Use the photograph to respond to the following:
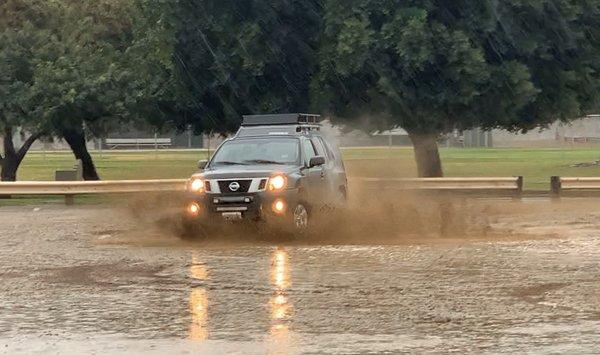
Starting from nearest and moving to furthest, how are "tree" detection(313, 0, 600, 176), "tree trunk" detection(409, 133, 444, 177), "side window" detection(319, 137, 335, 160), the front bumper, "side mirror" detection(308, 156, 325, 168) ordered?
the front bumper
"side mirror" detection(308, 156, 325, 168)
"side window" detection(319, 137, 335, 160)
"tree" detection(313, 0, 600, 176)
"tree trunk" detection(409, 133, 444, 177)

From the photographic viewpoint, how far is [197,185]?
18.1 metres

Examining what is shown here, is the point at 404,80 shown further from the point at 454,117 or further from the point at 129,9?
the point at 129,9

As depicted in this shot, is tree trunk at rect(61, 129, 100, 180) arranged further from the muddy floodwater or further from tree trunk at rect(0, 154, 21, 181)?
the muddy floodwater

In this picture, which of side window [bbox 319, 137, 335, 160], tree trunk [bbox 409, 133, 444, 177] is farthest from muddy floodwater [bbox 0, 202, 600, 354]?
tree trunk [bbox 409, 133, 444, 177]

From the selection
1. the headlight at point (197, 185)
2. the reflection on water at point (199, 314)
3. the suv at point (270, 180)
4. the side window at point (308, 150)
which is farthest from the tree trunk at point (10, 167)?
the reflection on water at point (199, 314)

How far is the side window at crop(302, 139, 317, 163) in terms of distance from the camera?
753 inches

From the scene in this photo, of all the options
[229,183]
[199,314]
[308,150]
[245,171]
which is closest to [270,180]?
[245,171]

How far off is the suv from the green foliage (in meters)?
11.8

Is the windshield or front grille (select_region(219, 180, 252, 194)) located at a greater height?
the windshield

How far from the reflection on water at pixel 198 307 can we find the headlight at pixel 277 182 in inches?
146

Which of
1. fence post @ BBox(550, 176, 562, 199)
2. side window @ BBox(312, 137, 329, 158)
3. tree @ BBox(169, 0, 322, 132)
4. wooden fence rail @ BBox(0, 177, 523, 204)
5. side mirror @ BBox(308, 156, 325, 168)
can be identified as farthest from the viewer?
tree @ BBox(169, 0, 322, 132)

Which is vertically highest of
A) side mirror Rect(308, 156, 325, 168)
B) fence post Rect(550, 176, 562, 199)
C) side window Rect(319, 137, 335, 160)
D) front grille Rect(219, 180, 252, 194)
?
side window Rect(319, 137, 335, 160)

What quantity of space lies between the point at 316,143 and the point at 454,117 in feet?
49.3

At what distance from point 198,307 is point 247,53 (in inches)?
898
